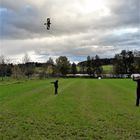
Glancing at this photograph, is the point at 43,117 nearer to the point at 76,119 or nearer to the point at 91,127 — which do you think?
the point at 76,119

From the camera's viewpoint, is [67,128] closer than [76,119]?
Yes

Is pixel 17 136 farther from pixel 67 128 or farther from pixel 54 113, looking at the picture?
pixel 54 113

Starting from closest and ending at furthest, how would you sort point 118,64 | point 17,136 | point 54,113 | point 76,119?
point 17,136
point 76,119
point 54,113
point 118,64

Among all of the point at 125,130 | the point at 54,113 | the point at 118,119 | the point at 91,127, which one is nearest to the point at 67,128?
the point at 91,127

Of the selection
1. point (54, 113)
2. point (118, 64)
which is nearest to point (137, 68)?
point (118, 64)

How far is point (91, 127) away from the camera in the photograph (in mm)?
15672

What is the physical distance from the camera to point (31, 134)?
14.0m

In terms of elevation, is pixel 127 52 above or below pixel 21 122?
above

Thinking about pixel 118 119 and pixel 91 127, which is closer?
pixel 91 127

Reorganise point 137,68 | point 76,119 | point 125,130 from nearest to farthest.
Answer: point 125,130 < point 76,119 < point 137,68

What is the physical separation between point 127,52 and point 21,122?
18009 cm

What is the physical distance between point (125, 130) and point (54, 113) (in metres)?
6.70

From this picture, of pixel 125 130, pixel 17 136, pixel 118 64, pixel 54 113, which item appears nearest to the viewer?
pixel 17 136

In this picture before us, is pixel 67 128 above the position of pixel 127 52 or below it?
below
